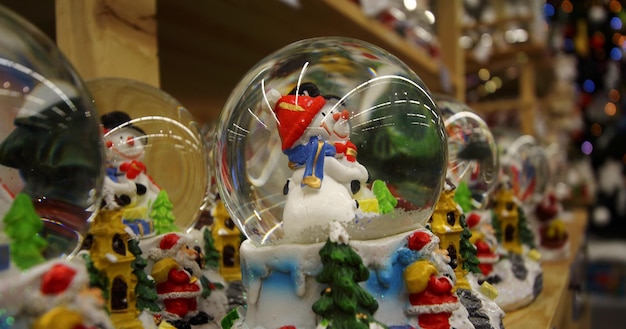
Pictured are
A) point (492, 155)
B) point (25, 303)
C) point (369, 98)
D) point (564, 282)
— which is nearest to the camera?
point (25, 303)

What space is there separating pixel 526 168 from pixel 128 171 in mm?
1407

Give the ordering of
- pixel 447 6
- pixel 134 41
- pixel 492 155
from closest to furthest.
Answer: pixel 134 41 < pixel 492 155 < pixel 447 6

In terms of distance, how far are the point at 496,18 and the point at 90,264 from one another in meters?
3.65

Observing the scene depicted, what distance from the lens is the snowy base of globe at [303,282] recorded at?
894mm

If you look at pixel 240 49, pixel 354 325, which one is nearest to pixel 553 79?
pixel 240 49

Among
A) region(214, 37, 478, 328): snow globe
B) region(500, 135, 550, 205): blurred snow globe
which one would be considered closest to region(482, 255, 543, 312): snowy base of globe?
region(500, 135, 550, 205): blurred snow globe

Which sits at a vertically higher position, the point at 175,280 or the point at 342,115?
the point at 342,115

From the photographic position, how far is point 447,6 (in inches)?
130

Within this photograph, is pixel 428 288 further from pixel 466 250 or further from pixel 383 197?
pixel 466 250

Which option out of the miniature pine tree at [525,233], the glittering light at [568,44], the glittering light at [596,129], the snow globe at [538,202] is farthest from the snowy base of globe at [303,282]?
the glittering light at [596,129]

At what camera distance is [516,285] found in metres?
1.47

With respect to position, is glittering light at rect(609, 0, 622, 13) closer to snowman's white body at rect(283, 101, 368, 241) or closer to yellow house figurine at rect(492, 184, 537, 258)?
yellow house figurine at rect(492, 184, 537, 258)

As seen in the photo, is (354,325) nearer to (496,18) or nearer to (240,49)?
(240,49)

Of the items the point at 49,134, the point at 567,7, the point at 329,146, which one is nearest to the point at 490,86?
the point at 567,7
